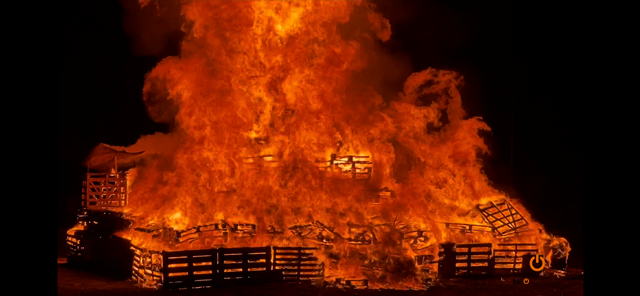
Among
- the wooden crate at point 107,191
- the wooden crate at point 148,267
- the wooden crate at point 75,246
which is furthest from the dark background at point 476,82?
the wooden crate at point 148,267

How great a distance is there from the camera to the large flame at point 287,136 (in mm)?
18078

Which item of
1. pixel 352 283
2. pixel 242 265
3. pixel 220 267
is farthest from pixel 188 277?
pixel 352 283

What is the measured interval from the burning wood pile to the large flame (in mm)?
35

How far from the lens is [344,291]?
51.7 feet

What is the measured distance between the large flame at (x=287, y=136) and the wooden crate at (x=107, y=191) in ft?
1.50

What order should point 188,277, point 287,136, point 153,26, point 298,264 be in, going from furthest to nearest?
point 153,26, point 287,136, point 298,264, point 188,277

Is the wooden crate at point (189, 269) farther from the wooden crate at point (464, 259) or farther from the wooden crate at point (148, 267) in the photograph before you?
the wooden crate at point (464, 259)

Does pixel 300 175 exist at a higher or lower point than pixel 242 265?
higher

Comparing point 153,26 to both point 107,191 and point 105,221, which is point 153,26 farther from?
point 105,221

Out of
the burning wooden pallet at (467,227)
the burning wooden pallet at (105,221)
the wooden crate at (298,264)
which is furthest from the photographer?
the burning wooden pallet at (467,227)

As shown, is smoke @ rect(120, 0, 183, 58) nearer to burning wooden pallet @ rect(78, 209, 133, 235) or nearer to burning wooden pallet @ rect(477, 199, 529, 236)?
burning wooden pallet @ rect(78, 209, 133, 235)

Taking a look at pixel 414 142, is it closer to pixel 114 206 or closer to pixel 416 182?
pixel 416 182

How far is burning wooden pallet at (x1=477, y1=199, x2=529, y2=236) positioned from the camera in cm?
1853

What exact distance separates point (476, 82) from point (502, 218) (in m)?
12.2
